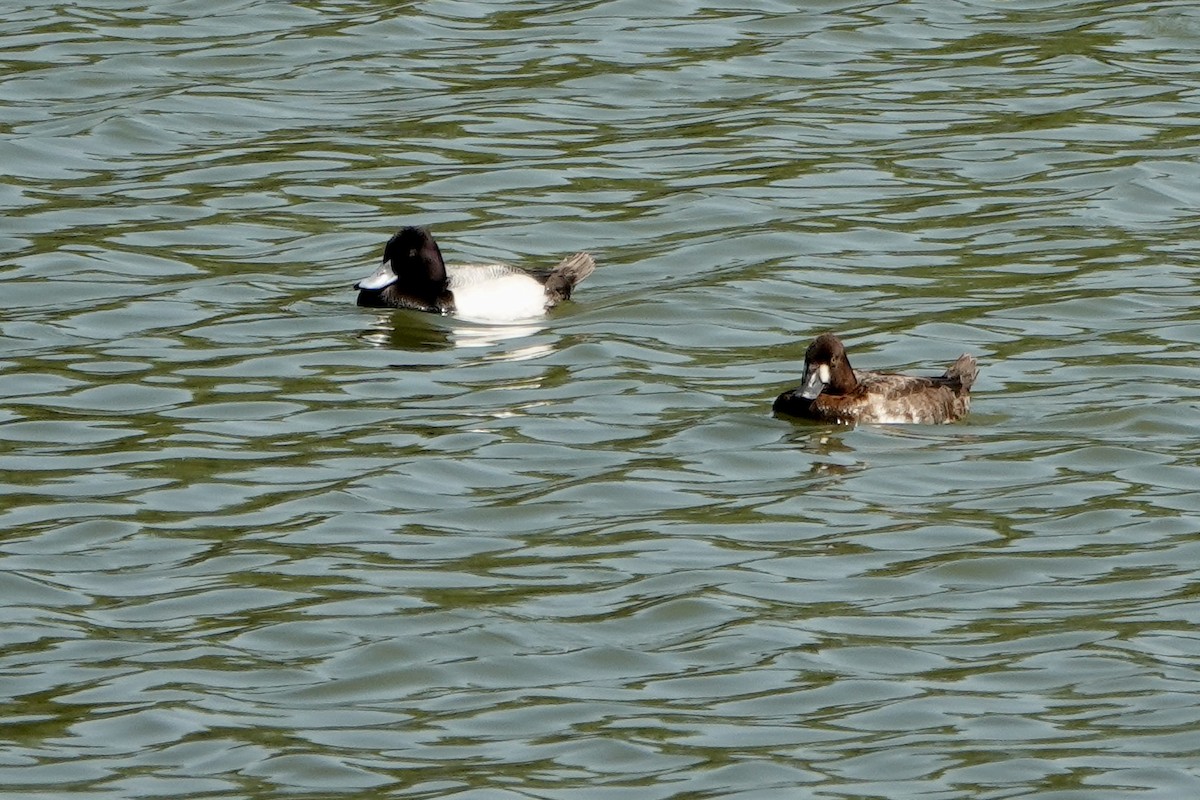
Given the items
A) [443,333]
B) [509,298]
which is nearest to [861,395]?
[509,298]

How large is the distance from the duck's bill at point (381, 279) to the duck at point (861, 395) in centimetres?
365

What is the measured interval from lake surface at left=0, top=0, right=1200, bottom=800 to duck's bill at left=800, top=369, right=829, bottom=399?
0.21 metres

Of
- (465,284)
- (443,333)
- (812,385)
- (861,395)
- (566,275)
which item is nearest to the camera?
(812,385)

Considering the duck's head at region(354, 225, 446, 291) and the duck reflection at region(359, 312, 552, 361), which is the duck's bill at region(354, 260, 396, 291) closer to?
the duck's head at region(354, 225, 446, 291)

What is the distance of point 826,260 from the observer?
16.9 metres

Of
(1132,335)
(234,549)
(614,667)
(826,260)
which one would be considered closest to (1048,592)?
(614,667)

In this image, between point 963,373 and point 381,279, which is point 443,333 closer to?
point 381,279

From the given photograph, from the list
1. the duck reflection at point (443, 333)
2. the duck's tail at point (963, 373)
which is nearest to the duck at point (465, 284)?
the duck reflection at point (443, 333)

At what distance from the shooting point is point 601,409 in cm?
1370

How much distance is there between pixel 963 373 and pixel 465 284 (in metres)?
4.16

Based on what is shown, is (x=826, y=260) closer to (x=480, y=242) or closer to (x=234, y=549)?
(x=480, y=242)

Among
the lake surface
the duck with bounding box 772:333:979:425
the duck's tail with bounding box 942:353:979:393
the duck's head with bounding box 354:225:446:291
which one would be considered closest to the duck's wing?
the lake surface

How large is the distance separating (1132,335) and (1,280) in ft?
24.4

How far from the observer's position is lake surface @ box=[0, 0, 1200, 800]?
910 centimetres
